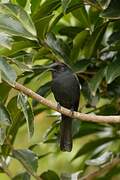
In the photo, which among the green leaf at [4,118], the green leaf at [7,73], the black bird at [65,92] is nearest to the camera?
the green leaf at [7,73]

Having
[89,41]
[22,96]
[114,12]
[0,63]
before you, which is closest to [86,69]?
[89,41]

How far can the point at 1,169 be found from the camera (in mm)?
2113

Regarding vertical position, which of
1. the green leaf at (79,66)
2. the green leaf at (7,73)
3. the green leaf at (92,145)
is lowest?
the green leaf at (92,145)

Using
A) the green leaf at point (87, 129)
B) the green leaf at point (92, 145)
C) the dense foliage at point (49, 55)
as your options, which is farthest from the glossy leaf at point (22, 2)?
the green leaf at point (92, 145)

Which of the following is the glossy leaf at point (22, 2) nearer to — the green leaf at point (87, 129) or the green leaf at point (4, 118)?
the green leaf at point (4, 118)

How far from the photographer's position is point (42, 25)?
5.82 ft

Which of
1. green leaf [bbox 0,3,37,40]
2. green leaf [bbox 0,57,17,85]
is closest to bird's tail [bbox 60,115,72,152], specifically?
green leaf [bbox 0,3,37,40]

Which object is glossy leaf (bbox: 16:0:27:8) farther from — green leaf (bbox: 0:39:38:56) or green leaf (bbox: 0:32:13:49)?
green leaf (bbox: 0:32:13:49)

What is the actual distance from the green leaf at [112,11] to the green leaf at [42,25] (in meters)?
0.18

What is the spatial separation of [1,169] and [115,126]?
24.4 inches

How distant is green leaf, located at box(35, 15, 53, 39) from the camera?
1.74 m

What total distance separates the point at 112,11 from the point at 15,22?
36cm

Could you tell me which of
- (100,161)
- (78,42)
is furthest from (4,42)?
(100,161)

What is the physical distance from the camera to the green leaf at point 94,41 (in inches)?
78.2
